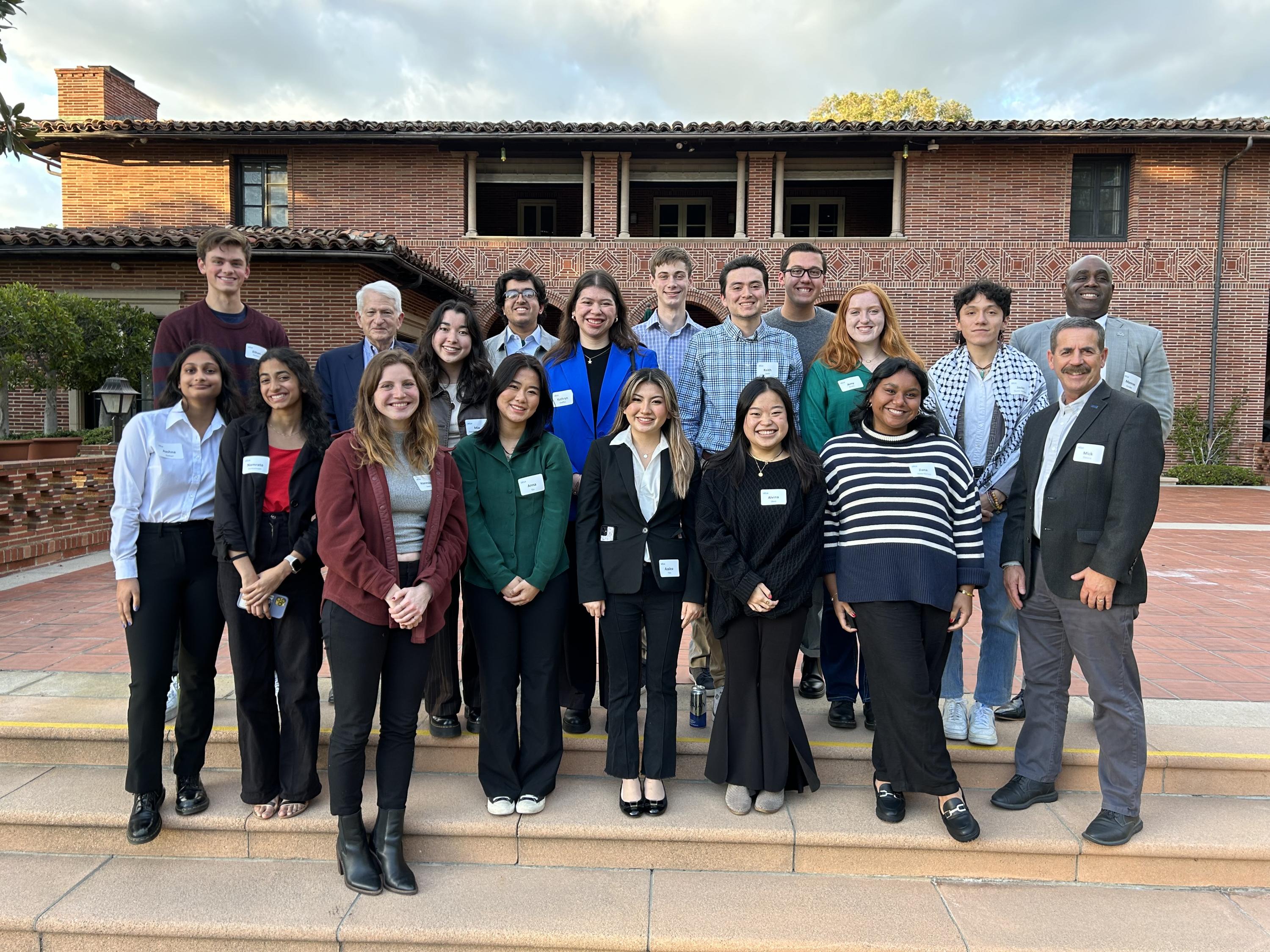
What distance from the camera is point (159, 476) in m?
3.06

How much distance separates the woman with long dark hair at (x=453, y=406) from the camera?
3.54 meters

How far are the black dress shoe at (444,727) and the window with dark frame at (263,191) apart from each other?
54.1ft

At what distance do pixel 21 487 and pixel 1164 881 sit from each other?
30.7ft

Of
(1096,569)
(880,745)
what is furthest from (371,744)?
(1096,569)

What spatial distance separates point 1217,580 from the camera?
745 cm

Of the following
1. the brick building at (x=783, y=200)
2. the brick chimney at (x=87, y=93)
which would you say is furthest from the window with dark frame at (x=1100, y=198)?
the brick chimney at (x=87, y=93)

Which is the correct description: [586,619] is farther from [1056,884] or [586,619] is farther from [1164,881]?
[1164,881]

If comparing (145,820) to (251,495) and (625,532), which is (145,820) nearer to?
(251,495)

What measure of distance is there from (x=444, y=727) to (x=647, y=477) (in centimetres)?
158

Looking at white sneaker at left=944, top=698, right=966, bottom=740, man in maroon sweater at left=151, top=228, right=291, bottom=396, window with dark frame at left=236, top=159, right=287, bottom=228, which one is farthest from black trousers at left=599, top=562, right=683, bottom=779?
window with dark frame at left=236, top=159, right=287, bottom=228

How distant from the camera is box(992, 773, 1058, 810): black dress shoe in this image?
3268 millimetres

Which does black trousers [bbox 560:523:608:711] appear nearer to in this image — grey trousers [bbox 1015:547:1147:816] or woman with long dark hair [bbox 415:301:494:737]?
woman with long dark hair [bbox 415:301:494:737]

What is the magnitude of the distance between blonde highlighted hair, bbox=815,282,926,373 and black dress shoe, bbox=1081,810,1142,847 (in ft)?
6.91

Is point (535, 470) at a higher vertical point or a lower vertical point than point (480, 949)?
higher
